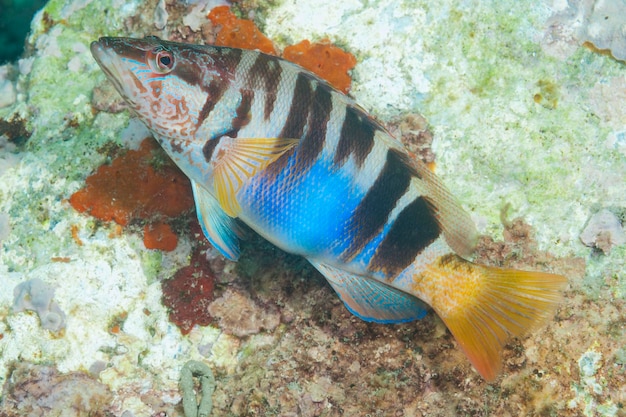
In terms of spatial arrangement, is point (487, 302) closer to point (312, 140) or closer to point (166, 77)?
point (312, 140)

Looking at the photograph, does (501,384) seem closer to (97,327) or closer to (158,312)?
→ (158,312)

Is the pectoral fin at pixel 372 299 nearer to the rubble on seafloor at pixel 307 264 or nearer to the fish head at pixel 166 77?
the rubble on seafloor at pixel 307 264

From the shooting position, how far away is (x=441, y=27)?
10.7 feet

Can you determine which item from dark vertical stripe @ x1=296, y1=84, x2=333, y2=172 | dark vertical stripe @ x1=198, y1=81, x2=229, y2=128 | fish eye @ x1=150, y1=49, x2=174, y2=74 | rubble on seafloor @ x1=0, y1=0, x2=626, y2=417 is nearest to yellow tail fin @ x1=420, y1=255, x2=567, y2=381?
rubble on seafloor @ x1=0, y1=0, x2=626, y2=417

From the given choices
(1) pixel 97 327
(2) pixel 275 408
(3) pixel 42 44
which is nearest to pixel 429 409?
(2) pixel 275 408

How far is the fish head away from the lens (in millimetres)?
2455

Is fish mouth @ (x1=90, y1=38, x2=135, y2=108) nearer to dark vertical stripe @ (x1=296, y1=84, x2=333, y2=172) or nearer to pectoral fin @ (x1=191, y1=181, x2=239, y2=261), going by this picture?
pectoral fin @ (x1=191, y1=181, x2=239, y2=261)

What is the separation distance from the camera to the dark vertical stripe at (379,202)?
2443 millimetres

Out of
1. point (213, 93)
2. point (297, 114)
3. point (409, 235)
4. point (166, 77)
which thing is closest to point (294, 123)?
point (297, 114)

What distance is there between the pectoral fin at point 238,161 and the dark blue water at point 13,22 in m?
3.96

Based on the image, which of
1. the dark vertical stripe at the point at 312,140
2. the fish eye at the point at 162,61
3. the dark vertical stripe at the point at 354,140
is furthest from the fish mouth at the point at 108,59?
the dark vertical stripe at the point at 354,140

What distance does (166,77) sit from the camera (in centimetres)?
250

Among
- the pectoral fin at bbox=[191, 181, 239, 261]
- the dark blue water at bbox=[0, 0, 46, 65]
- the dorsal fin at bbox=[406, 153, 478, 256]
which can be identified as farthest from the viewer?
the dark blue water at bbox=[0, 0, 46, 65]

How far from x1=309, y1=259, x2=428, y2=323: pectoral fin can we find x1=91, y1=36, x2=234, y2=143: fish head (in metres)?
1.04
